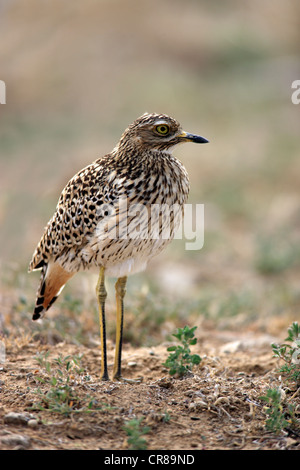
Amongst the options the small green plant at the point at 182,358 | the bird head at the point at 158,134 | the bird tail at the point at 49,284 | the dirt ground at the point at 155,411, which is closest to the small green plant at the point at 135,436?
the dirt ground at the point at 155,411

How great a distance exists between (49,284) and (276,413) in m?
1.79

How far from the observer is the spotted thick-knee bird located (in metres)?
3.67

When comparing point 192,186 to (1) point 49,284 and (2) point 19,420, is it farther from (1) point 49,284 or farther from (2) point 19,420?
(2) point 19,420

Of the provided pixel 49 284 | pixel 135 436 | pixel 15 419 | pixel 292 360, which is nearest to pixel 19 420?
pixel 15 419

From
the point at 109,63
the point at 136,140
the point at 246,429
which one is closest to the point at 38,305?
the point at 136,140

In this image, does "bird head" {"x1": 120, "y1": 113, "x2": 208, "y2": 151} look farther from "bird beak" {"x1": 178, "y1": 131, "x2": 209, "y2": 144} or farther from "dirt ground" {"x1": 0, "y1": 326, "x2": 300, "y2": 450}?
"dirt ground" {"x1": 0, "y1": 326, "x2": 300, "y2": 450}

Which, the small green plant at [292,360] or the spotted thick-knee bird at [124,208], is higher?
the spotted thick-knee bird at [124,208]

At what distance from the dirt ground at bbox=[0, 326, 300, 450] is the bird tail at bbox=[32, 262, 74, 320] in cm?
35

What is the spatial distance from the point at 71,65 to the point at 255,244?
10209 mm

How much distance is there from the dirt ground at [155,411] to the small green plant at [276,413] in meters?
0.04

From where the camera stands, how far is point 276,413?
318 centimetres

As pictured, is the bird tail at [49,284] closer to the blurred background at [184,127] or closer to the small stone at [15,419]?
the blurred background at [184,127]

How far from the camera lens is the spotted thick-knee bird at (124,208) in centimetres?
367

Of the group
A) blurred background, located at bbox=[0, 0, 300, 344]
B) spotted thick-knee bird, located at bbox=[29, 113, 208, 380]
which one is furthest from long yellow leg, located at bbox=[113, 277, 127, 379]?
blurred background, located at bbox=[0, 0, 300, 344]
